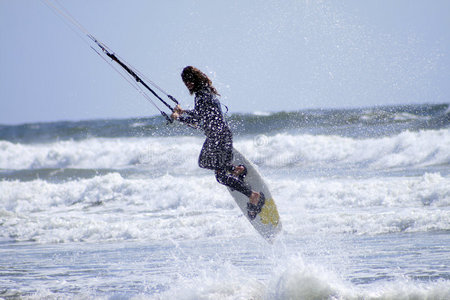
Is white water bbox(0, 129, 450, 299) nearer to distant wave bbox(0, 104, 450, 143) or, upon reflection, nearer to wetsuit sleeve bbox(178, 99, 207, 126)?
wetsuit sleeve bbox(178, 99, 207, 126)

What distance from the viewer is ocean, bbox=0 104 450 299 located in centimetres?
598

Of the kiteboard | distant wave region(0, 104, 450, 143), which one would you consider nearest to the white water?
the kiteboard

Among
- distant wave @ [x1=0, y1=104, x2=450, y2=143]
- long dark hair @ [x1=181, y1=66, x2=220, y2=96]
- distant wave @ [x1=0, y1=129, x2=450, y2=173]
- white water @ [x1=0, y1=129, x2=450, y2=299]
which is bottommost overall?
white water @ [x1=0, y1=129, x2=450, y2=299]

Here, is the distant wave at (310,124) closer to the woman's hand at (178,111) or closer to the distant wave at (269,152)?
the distant wave at (269,152)

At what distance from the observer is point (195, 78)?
6.27m

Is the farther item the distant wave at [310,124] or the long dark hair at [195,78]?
the distant wave at [310,124]

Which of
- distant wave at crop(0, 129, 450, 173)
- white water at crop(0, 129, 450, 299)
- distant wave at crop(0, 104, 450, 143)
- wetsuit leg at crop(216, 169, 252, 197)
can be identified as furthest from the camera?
distant wave at crop(0, 104, 450, 143)

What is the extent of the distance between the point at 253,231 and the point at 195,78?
154 inches

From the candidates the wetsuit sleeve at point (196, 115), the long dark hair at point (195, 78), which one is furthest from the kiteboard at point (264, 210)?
the long dark hair at point (195, 78)

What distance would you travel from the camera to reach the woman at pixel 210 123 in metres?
6.30

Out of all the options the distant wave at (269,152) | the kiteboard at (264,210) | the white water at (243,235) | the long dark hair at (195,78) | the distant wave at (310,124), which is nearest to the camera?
the white water at (243,235)

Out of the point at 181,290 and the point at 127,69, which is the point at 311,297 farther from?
the point at 127,69

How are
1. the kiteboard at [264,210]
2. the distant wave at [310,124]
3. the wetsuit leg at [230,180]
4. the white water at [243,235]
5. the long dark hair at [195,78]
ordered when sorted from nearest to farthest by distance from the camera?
the white water at [243,235]
the long dark hair at [195,78]
the wetsuit leg at [230,180]
the kiteboard at [264,210]
the distant wave at [310,124]

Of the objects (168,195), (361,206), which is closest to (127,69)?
(361,206)
